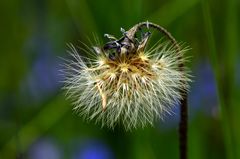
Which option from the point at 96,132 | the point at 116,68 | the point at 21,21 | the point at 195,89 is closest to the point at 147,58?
the point at 116,68

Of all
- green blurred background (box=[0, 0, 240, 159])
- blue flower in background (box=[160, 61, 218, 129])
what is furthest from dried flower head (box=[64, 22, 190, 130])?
blue flower in background (box=[160, 61, 218, 129])

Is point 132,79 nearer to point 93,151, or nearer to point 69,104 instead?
point 69,104

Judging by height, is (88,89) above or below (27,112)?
below

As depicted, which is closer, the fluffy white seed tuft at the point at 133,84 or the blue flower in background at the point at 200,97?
the fluffy white seed tuft at the point at 133,84

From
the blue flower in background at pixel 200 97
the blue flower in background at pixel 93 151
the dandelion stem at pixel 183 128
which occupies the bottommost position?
the dandelion stem at pixel 183 128

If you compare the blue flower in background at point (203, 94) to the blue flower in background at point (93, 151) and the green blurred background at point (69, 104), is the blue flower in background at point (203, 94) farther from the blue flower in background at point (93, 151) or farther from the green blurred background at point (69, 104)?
the blue flower in background at point (93, 151)

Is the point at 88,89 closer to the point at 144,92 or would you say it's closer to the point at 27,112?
the point at 144,92

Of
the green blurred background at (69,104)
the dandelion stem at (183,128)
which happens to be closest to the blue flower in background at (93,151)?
the green blurred background at (69,104)
